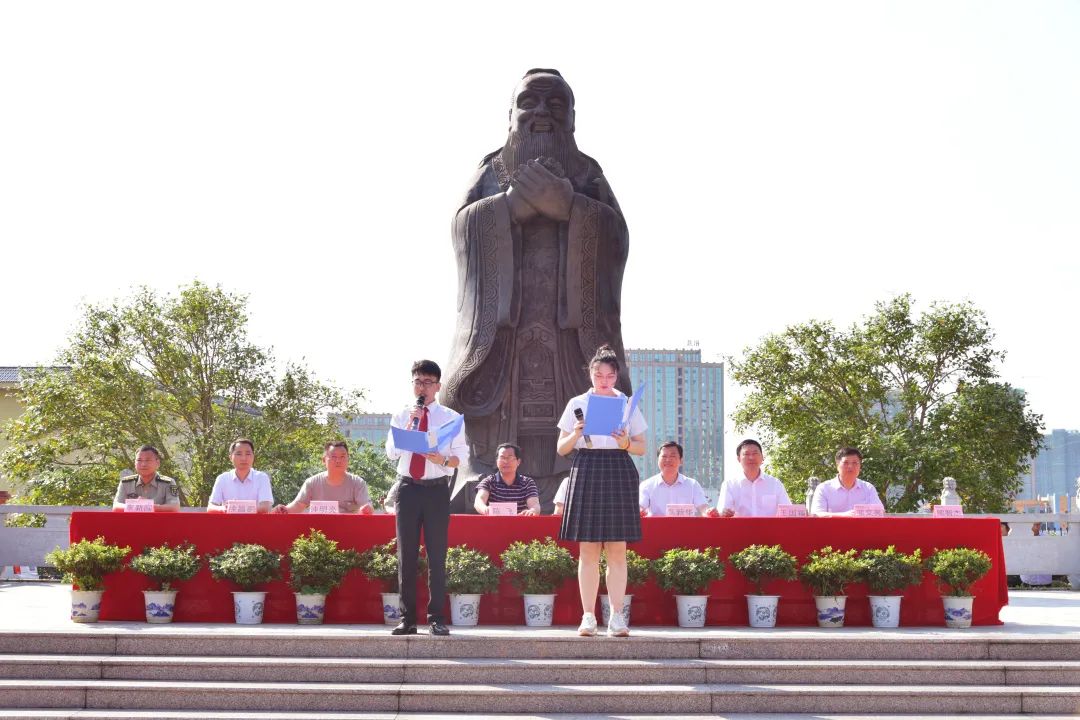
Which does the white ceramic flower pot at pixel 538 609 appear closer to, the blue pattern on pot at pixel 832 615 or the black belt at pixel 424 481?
the black belt at pixel 424 481

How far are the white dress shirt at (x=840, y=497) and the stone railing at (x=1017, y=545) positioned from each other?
6.41 metres

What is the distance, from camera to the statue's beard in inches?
423

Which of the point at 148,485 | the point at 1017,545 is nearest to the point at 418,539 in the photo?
the point at 148,485

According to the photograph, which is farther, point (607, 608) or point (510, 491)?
point (510, 491)

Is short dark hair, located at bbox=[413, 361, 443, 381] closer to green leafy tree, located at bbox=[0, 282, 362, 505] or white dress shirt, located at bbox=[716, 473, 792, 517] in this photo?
white dress shirt, located at bbox=[716, 473, 792, 517]

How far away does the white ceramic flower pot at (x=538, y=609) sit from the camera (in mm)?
6910

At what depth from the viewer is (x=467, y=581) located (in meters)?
6.87

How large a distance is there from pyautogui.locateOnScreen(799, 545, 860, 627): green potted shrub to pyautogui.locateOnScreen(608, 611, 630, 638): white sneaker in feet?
4.60

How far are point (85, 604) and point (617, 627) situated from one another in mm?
3393

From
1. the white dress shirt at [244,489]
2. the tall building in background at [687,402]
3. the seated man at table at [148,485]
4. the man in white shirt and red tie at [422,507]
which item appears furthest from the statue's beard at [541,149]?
the tall building in background at [687,402]

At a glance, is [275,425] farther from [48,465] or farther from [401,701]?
[401,701]

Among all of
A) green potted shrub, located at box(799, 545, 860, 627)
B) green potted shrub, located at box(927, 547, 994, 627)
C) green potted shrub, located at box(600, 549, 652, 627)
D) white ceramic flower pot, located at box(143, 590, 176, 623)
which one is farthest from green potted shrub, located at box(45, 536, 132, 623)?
green potted shrub, located at box(927, 547, 994, 627)

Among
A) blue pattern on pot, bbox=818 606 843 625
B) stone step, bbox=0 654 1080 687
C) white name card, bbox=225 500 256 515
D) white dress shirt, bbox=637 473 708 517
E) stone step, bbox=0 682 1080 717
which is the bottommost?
stone step, bbox=0 682 1080 717

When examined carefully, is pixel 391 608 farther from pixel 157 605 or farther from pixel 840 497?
pixel 840 497
